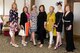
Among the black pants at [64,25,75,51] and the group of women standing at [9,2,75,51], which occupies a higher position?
the group of women standing at [9,2,75,51]

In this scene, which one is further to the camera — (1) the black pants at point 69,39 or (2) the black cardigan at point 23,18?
(2) the black cardigan at point 23,18

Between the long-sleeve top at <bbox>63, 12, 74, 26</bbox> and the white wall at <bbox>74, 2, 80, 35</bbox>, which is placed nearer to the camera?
the long-sleeve top at <bbox>63, 12, 74, 26</bbox>

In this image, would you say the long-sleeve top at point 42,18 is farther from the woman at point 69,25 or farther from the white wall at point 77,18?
the white wall at point 77,18

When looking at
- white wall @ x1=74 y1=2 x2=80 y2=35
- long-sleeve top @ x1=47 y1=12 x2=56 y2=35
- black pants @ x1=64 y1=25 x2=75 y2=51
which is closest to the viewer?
black pants @ x1=64 y1=25 x2=75 y2=51

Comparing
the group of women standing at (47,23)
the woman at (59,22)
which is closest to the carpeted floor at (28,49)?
the group of women standing at (47,23)

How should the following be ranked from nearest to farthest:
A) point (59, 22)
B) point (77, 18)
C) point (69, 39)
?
point (69, 39), point (59, 22), point (77, 18)

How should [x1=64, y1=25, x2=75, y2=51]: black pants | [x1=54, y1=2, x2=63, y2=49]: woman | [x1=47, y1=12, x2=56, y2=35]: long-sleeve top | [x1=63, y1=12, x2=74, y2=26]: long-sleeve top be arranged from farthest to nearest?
1. [x1=47, y1=12, x2=56, y2=35]: long-sleeve top
2. [x1=54, y1=2, x2=63, y2=49]: woman
3. [x1=64, y1=25, x2=75, y2=51]: black pants
4. [x1=63, y1=12, x2=74, y2=26]: long-sleeve top

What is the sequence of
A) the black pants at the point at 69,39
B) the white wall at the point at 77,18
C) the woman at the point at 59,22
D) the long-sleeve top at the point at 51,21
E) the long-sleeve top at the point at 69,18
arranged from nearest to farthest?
the long-sleeve top at the point at 69,18 < the black pants at the point at 69,39 < the woman at the point at 59,22 < the long-sleeve top at the point at 51,21 < the white wall at the point at 77,18

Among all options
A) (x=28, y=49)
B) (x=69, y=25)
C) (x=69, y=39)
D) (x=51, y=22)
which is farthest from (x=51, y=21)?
(x=28, y=49)

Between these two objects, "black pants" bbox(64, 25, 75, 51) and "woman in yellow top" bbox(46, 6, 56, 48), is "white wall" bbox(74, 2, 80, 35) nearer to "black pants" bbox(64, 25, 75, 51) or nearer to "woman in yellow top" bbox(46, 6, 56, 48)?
"woman in yellow top" bbox(46, 6, 56, 48)

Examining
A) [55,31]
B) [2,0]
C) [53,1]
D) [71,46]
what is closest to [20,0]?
[2,0]

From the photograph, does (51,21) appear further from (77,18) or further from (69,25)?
(77,18)

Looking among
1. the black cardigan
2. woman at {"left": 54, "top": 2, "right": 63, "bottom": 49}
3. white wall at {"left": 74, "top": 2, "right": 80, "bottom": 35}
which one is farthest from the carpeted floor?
white wall at {"left": 74, "top": 2, "right": 80, "bottom": 35}

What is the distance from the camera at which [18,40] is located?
6.45m
